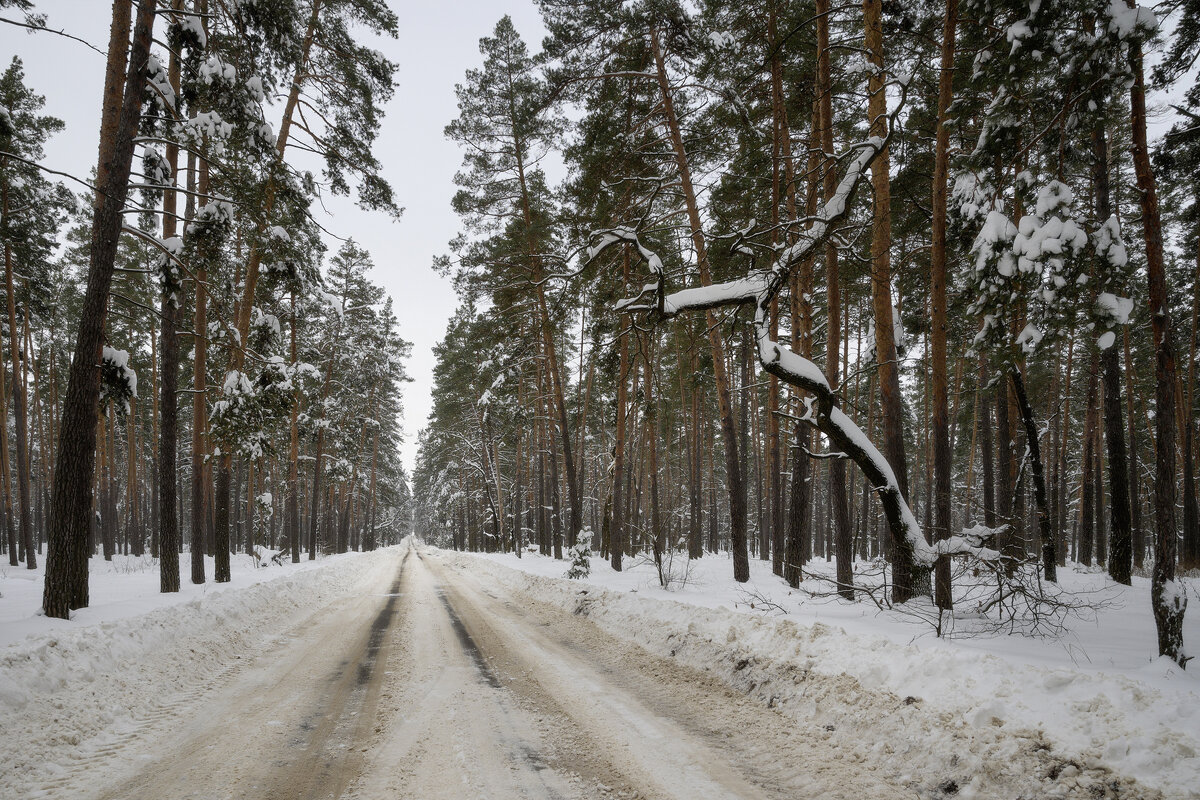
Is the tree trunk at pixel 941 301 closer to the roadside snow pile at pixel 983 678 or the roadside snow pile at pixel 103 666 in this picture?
the roadside snow pile at pixel 983 678

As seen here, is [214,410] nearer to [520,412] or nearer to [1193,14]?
[520,412]

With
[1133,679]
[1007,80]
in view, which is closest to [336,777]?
[1133,679]

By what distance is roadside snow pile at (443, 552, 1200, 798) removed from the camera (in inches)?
122

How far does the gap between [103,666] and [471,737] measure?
411cm

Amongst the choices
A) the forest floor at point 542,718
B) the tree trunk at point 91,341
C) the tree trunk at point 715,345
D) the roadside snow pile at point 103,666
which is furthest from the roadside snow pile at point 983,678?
the tree trunk at point 91,341

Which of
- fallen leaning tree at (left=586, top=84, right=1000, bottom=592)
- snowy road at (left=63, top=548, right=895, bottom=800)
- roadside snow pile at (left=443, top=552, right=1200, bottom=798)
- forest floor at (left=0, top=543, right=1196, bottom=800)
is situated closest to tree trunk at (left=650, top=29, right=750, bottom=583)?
roadside snow pile at (left=443, top=552, right=1200, bottom=798)

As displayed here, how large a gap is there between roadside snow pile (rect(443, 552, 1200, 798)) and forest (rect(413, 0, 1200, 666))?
68 centimetres

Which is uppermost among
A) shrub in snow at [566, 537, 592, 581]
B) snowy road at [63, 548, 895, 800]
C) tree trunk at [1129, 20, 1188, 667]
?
tree trunk at [1129, 20, 1188, 667]

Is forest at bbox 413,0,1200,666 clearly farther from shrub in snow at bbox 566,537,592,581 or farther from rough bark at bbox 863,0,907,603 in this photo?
shrub in snow at bbox 566,537,592,581

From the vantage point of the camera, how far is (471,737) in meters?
4.27

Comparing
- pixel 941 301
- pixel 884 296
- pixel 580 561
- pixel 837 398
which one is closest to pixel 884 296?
pixel 884 296

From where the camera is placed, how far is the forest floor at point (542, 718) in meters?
3.41

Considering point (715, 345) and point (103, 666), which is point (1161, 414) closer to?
point (715, 345)

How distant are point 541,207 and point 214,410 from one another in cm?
1146
